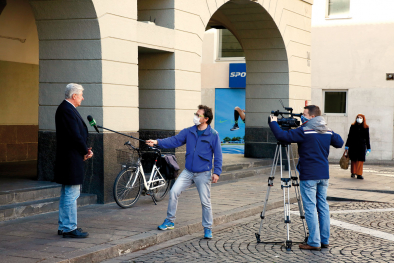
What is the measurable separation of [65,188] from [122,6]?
4.13m

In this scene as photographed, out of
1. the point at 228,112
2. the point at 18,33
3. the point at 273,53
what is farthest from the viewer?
the point at 228,112

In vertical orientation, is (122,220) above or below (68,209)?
below

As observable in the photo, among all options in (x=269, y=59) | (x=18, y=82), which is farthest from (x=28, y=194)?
(x=269, y=59)

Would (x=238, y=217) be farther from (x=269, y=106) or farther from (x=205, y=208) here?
(x=269, y=106)

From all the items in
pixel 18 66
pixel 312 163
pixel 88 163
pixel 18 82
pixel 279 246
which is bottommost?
pixel 279 246

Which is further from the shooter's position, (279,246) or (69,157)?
(279,246)

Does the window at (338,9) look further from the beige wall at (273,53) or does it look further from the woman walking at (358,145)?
the woman walking at (358,145)

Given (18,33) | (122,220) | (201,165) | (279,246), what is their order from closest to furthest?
(279,246)
(201,165)
(122,220)
(18,33)

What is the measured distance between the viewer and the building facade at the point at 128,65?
30.5 ft

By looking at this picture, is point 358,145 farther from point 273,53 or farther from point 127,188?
point 127,188

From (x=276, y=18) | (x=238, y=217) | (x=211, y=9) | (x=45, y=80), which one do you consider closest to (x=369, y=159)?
(x=276, y=18)

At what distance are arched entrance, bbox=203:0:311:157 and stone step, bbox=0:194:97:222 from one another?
8.13 m

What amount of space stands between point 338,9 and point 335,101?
364 cm

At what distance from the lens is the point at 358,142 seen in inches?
575
